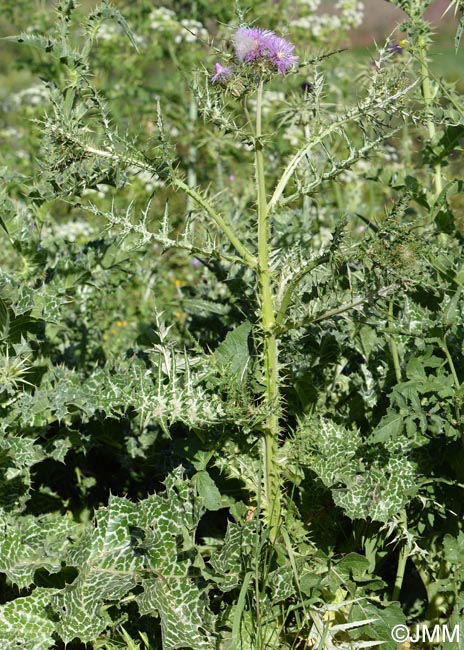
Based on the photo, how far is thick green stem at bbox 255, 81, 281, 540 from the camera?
2.15 metres

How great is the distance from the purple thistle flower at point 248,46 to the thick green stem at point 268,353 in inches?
2.9

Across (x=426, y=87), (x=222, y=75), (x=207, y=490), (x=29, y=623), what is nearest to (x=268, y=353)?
(x=207, y=490)

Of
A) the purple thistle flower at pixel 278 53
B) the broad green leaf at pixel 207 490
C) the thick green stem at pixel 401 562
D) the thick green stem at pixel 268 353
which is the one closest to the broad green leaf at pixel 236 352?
the thick green stem at pixel 268 353

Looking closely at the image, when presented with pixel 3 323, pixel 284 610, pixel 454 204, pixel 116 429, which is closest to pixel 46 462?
pixel 116 429

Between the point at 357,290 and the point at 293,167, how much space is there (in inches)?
15.1

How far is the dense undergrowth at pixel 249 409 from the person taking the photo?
7.02 feet

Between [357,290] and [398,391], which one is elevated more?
[357,290]

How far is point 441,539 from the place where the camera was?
2.44 meters

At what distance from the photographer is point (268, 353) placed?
7.33 feet

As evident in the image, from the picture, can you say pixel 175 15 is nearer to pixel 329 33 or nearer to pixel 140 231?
pixel 329 33

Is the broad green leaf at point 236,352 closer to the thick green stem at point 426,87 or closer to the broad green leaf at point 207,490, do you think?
the broad green leaf at point 207,490

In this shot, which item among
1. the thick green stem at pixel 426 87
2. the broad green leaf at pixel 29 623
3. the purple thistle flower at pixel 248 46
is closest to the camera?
the purple thistle flower at pixel 248 46

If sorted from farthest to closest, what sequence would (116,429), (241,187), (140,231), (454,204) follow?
(241,187) → (454,204) → (116,429) → (140,231)

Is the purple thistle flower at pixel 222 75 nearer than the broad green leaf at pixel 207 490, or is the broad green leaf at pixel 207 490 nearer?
the purple thistle flower at pixel 222 75
